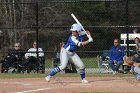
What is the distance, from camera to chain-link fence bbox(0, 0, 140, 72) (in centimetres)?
1911

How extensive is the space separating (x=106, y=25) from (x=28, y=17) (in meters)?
3.08

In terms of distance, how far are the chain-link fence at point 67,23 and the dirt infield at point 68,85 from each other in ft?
11.8

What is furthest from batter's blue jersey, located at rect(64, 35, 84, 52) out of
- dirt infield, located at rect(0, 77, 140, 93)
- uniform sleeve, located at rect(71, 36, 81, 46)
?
dirt infield, located at rect(0, 77, 140, 93)

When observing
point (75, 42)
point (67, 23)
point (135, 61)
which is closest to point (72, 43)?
point (75, 42)

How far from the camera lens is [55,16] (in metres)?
21.3

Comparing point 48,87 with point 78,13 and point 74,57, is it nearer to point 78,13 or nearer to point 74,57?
point 74,57

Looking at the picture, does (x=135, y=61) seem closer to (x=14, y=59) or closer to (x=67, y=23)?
(x=67, y=23)

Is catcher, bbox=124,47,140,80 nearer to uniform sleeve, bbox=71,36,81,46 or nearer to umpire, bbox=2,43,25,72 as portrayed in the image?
uniform sleeve, bbox=71,36,81,46

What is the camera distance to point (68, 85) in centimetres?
1379

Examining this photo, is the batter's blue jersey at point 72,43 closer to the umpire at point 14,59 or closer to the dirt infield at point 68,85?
the dirt infield at point 68,85

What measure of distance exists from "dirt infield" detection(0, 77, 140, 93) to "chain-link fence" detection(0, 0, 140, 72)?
358cm

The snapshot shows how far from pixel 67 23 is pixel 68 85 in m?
7.03

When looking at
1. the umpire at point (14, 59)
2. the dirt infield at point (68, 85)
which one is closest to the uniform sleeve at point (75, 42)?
the dirt infield at point (68, 85)

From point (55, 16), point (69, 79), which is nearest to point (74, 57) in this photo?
point (69, 79)
